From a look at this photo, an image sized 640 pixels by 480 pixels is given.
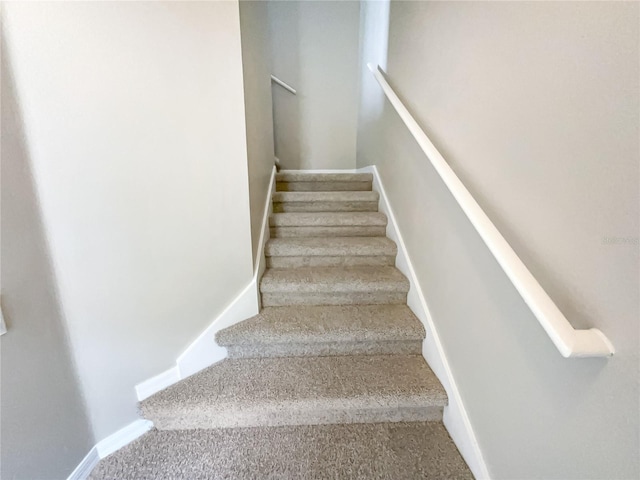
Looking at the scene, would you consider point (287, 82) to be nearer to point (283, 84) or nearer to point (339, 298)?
point (283, 84)

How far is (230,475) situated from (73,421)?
58 centimetres

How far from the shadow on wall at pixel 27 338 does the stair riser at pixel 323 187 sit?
1737 millimetres

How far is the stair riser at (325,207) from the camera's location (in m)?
2.32

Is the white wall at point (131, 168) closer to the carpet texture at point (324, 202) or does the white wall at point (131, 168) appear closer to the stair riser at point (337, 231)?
the stair riser at point (337, 231)

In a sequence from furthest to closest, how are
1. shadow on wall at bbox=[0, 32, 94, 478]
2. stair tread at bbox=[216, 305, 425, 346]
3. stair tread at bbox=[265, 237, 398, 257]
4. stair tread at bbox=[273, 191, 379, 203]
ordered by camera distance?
stair tread at bbox=[273, 191, 379, 203] < stair tread at bbox=[265, 237, 398, 257] < stair tread at bbox=[216, 305, 425, 346] < shadow on wall at bbox=[0, 32, 94, 478]

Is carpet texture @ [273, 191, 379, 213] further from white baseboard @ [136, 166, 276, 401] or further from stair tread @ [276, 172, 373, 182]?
white baseboard @ [136, 166, 276, 401]

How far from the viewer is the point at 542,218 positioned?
77cm

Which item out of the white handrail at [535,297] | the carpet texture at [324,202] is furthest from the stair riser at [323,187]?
the white handrail at [535,297]

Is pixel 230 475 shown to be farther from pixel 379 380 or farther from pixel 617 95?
pixel 617 95

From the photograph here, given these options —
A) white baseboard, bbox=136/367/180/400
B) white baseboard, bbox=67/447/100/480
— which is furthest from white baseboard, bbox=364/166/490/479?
white baseboard, bbox=67/447/100/480

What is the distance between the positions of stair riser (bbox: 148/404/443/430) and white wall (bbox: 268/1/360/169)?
2495 mm

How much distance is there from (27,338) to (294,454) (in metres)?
0.95

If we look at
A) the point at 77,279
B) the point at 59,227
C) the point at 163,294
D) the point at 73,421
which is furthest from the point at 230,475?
the point at 59,227

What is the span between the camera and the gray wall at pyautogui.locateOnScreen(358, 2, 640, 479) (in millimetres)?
586
